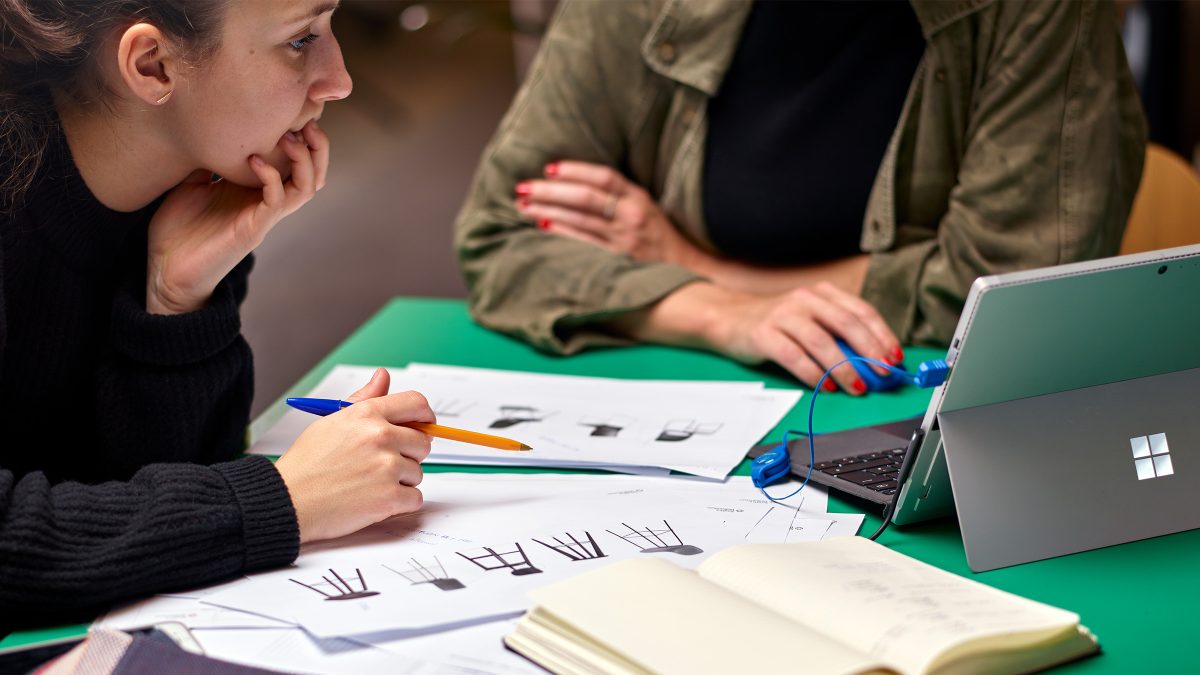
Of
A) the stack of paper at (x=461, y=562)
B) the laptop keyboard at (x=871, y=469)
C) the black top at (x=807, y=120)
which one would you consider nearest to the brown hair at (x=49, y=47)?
the stack of paper at (x=461, y=562)

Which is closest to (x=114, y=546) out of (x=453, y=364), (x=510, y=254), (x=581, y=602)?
(x=581, y=602)

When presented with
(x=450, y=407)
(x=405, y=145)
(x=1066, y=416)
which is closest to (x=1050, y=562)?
(x=1066, y=416)

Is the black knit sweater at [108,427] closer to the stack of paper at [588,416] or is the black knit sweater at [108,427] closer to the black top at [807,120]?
the stack of paper at [588,416]

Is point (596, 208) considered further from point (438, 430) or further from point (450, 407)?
point (438, 430)

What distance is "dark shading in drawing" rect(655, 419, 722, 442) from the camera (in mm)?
1190

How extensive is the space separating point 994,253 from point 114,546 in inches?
42.7

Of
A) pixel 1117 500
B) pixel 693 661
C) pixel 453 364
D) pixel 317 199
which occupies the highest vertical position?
pixel 693 661

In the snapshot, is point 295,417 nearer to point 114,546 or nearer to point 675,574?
point 114,546

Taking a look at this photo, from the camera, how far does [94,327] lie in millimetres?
1153

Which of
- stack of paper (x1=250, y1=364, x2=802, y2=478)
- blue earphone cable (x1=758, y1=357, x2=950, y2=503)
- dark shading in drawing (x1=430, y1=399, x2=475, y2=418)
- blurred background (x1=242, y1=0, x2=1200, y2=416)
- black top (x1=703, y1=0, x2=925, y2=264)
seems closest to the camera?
blue earphone cable (x1=758, y1=357, x2=950, y2=503)

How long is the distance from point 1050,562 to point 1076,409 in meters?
0.12

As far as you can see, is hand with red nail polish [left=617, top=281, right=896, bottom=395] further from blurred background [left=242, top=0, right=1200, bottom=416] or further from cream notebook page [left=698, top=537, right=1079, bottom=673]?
cream notebook page [left=698, top=537, right=1079, bottom=673]

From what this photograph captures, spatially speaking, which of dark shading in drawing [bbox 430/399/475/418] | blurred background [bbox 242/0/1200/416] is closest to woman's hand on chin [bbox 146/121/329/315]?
blurred background [bbox 242/0/1200/416]

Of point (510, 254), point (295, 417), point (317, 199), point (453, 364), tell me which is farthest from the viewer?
point (317, 199)
